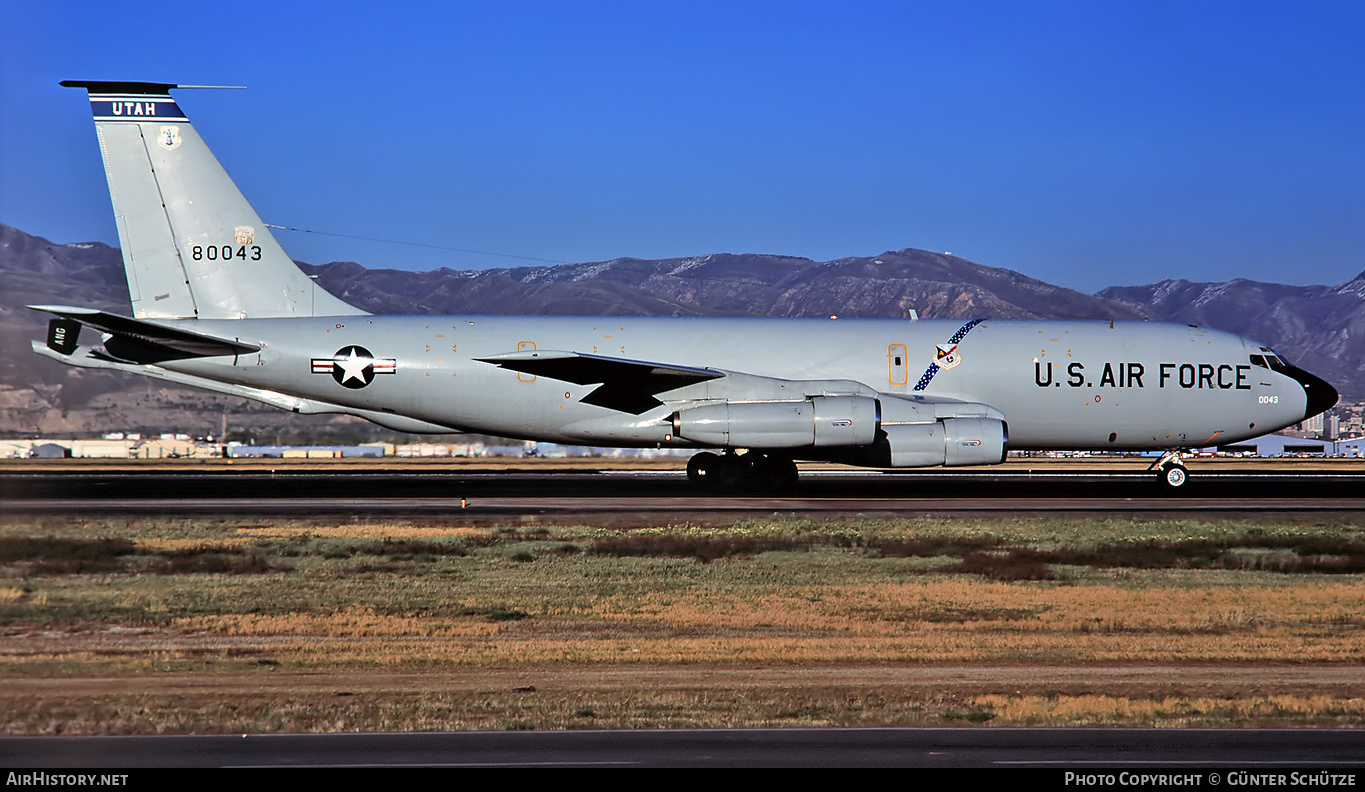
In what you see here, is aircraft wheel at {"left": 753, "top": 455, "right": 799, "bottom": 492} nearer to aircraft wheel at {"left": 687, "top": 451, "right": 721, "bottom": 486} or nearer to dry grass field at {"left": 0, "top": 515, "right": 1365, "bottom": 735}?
aircraft wheel at {"left": 687, "top": 451, "right": 721, "bottom": 486}

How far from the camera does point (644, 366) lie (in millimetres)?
27797

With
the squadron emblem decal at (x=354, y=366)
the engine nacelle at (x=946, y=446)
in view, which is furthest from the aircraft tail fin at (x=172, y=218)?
the engine nacelle at (x=946, y=446)

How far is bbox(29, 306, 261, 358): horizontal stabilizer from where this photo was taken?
85.4 feet

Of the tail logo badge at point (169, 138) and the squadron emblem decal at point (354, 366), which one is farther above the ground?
the tail logo badge at point (169, 138)

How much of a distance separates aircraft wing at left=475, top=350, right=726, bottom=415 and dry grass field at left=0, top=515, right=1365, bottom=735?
624 centimetres

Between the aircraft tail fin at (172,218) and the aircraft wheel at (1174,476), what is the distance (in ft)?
75.2

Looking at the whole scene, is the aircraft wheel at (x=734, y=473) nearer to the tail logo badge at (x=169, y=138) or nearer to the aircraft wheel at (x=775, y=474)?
the aircraft wheel at (x=775, y=474)

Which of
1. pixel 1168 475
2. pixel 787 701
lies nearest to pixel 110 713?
pixel 787 701

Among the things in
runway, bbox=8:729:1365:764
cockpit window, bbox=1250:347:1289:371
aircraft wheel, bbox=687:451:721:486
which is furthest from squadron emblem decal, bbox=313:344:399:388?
cockpit window, bbox=1250:347:1289:371

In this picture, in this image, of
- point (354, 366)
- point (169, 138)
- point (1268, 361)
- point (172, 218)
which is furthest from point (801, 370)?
point (169, 138)

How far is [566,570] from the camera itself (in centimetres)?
1789

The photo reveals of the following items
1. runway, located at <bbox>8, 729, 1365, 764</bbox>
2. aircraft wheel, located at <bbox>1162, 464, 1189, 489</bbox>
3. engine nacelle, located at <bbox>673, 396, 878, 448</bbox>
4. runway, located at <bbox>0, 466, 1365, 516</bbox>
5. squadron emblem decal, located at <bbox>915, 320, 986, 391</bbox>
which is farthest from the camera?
aircraft wheel, located at <bbox>1162, 464, 1189, 489</bbox>

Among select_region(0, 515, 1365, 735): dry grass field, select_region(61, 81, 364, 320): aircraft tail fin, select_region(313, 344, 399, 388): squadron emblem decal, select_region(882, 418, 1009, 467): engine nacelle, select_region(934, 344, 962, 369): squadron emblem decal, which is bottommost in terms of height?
select_region(0, 515, 1365, 735): dry grass field

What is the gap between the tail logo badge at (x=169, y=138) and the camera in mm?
28766
